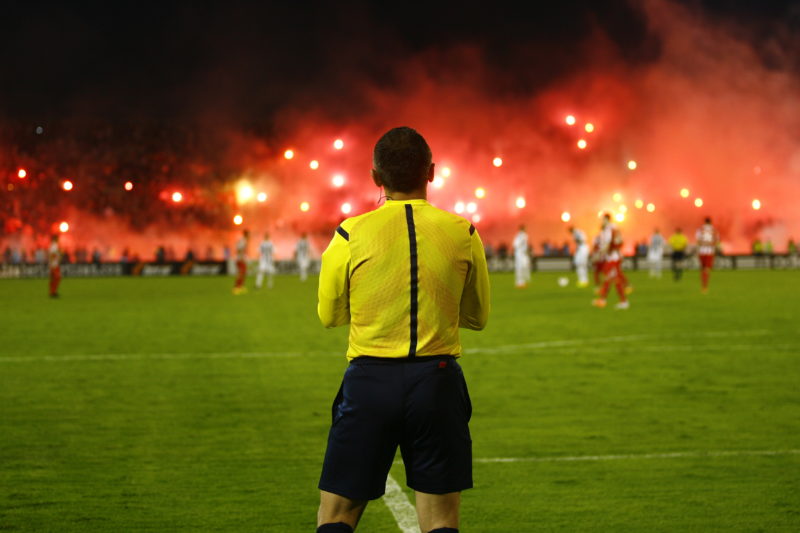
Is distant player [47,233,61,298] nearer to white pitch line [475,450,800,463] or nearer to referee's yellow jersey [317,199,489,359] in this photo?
white pitch line [475,450,800,463]

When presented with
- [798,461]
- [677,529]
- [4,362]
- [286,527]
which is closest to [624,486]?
[677,529]

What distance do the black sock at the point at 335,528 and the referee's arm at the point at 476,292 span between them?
2.87 ft

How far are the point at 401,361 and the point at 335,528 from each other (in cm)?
66

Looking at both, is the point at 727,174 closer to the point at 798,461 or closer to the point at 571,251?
the point at 571,251

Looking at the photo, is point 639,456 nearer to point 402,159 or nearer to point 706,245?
point 402,159

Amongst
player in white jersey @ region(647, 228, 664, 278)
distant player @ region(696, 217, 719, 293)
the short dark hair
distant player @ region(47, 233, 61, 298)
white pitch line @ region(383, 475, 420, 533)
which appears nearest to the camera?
the short dark hair

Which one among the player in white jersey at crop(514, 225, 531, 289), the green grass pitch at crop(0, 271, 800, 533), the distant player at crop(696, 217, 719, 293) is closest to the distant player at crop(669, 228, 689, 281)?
the player in white jersey at crop(514, 225, 531, 289)

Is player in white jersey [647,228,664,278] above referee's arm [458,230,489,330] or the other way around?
above

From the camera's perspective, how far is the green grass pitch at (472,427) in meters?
6.90

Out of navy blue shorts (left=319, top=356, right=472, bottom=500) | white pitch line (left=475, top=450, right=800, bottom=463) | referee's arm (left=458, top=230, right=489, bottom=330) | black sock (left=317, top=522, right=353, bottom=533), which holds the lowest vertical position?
white pitch line (left=475, top=450, right=800, bottom=463)

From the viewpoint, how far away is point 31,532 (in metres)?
6.40

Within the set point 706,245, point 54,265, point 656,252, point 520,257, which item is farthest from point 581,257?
point 54,265

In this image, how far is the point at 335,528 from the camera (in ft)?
13.4

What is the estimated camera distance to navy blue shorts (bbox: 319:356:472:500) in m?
4.03
